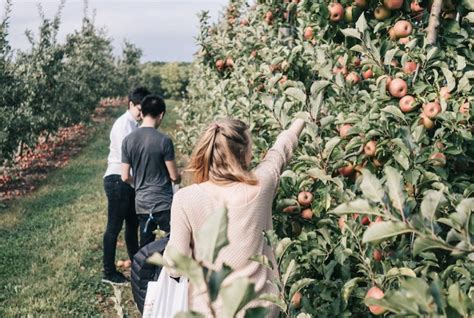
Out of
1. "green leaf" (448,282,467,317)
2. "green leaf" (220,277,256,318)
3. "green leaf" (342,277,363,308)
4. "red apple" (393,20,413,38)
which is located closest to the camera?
"green leaf" (220,277,256,318)

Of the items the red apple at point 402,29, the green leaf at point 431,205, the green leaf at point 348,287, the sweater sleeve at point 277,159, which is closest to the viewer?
the green leaf at point 431,205

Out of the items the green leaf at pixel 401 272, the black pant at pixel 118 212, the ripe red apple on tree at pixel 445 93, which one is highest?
the ripe red apple on tree at pixel 445 93

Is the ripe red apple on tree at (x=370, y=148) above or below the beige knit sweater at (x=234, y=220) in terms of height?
above

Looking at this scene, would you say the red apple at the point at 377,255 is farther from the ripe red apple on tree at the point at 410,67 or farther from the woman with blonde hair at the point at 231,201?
the ripe red apple on tree at the point at 410,67

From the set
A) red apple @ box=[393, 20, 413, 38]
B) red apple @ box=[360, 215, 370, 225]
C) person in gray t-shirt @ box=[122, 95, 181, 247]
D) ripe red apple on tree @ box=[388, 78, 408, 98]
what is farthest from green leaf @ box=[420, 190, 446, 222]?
person in gray t-shirt @ box=[122, 95, 181, 247]

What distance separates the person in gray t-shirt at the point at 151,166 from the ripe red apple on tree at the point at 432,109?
6.55 ft

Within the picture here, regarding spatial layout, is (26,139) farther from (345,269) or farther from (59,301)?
(345,269)

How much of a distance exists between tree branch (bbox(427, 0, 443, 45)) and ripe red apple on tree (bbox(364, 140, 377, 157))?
1.90ft

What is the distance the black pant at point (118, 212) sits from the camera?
425 centimetres

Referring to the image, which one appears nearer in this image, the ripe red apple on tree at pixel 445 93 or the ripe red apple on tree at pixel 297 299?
the ripe red apple on tree at pixel 297 299

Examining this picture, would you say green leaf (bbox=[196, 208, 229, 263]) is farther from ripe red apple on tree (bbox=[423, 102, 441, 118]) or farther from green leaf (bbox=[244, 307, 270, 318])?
ripe red apple on tree (bbox=[423, 102, 441, 118])

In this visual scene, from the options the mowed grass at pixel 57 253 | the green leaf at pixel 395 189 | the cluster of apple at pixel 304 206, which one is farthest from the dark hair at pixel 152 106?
the green leaf at pixel 395 189

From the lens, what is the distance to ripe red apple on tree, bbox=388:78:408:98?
2219mm

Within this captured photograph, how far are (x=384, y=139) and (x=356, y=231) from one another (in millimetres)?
435
